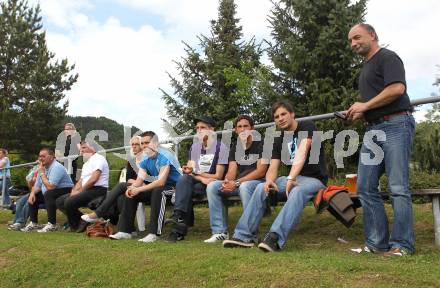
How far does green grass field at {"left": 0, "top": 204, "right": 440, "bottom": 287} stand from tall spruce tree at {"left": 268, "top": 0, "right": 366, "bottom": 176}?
30.9ft

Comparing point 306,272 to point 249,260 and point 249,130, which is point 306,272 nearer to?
point 249,260

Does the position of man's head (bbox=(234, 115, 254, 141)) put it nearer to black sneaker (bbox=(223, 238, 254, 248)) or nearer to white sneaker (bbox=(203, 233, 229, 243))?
white sneaker (bbox=(203, 233, 229, 243))

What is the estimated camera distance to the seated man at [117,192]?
5.97 meters

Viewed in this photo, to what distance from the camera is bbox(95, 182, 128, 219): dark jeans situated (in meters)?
5.95

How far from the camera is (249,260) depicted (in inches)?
136

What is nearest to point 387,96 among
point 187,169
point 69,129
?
point 187,169

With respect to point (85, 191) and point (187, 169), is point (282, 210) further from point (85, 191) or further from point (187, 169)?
point (85, 191)

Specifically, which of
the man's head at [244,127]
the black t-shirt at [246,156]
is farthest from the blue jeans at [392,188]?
the man's head at [244,127]

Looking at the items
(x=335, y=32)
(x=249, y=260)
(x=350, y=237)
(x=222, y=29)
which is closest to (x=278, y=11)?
(x=335, y=32)

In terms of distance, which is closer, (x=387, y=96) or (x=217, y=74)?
(x=387, y=96)

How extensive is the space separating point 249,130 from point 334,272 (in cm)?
260

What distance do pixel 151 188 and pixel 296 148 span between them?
5.70ft

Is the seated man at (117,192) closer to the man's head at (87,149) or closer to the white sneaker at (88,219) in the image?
the white sneaker at (88,219)

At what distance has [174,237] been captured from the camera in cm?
502
